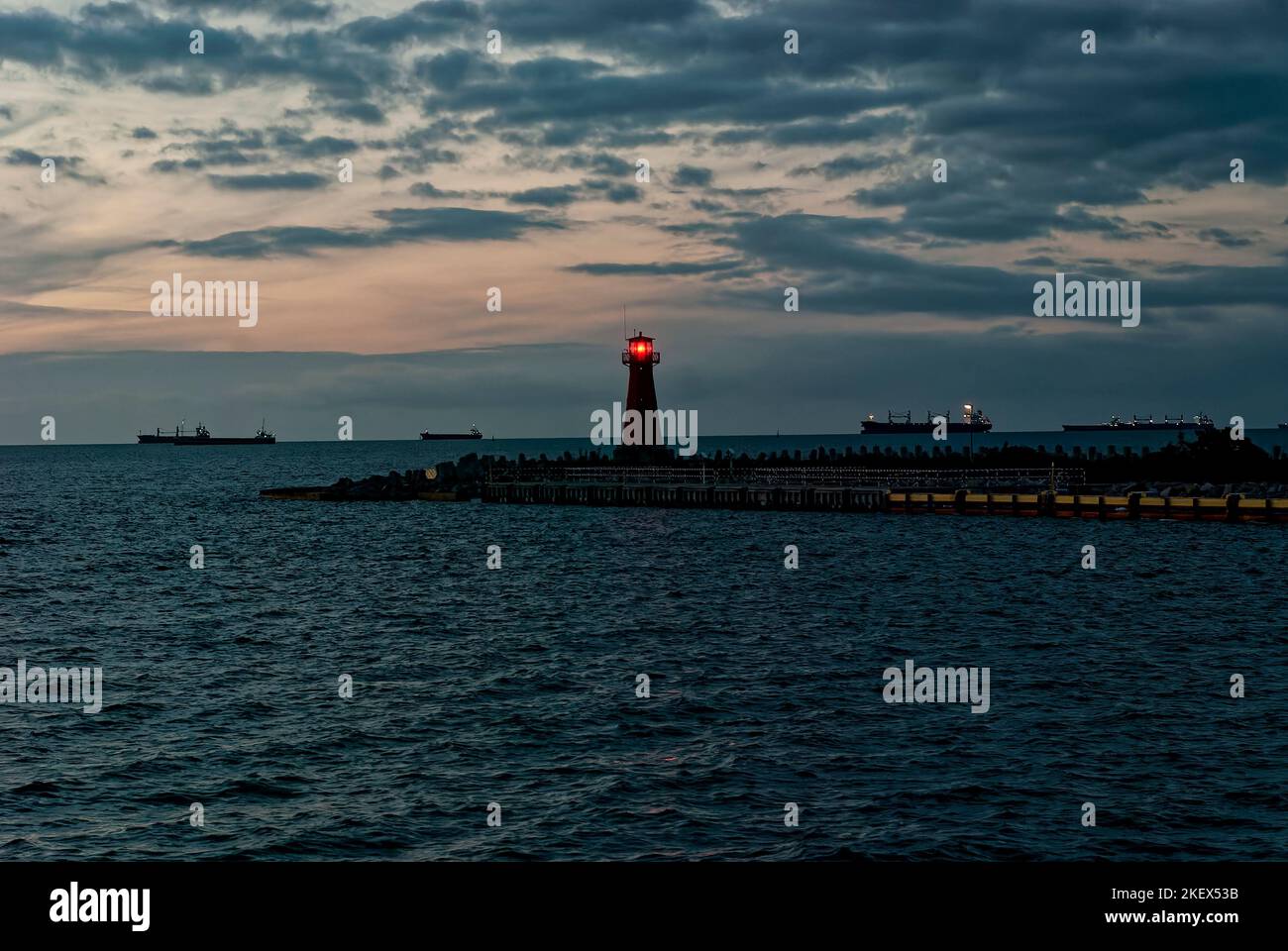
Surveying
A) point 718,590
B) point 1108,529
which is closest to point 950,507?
point 1108,529

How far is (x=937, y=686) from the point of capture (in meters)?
27.2

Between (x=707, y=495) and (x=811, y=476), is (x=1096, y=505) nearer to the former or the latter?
(x=811, y=476)

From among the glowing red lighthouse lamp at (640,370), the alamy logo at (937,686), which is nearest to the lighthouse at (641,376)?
the glowing red lighthouse lamp at (640,370)

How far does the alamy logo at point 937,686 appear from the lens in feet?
84.6

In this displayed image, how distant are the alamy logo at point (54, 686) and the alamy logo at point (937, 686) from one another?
17163mm

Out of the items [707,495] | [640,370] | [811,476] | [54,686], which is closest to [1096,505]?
[811,476]

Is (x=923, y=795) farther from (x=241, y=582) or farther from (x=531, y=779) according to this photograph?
(x=241, y=582)
